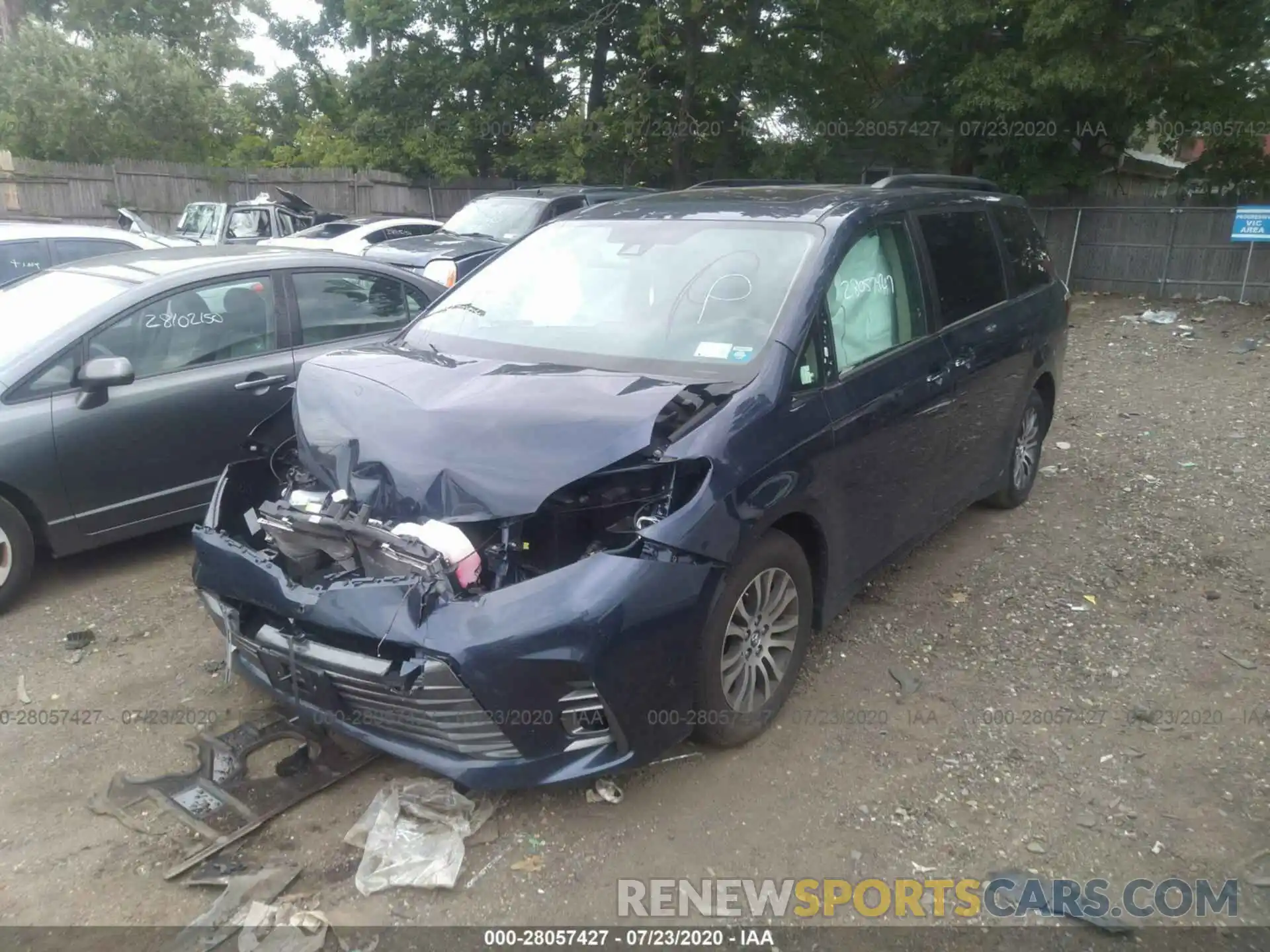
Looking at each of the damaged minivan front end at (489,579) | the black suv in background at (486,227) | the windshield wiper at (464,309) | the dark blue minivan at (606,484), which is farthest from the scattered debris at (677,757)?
the black suv in background at (486,227)

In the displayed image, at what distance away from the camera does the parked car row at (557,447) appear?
2.92 meters

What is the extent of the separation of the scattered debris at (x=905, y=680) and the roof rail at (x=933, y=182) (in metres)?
2.33

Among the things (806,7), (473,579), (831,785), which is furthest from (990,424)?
(806,7)

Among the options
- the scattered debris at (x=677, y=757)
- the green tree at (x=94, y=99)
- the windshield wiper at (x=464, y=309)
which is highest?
the green tree at (x=94, y=99)

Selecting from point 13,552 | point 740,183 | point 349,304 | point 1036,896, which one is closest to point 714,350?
point 1036,896

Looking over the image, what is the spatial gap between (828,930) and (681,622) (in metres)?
0.98

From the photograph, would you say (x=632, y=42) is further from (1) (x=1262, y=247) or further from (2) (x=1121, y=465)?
(2) (x=1121, y=465)

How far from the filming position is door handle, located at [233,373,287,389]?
5.20 m

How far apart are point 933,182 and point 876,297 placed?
149cm

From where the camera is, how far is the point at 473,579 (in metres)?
2.96

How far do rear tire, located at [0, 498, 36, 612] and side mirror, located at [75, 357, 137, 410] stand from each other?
59 centimetres

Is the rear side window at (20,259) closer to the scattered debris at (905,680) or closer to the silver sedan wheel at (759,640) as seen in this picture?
the silver sedan wheel at (759,640)

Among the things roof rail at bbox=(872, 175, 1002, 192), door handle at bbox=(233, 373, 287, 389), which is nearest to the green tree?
door handle at bbox=(233, 373, 287, 389)

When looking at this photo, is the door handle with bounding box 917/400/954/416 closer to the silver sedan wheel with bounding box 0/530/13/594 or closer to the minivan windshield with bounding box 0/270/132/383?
the minivan windshield with bounding box 0/270/132/383
